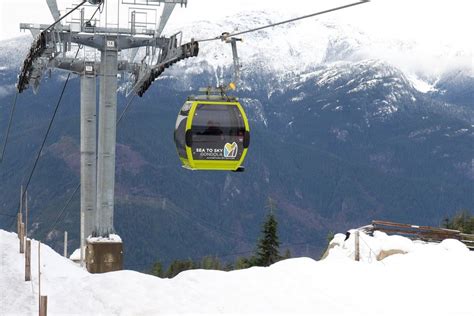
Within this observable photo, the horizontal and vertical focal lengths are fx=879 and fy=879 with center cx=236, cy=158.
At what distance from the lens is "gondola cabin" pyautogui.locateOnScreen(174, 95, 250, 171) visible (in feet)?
80.4

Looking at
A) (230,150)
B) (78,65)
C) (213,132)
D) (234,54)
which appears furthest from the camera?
(78,65)

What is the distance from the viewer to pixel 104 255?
3089cm

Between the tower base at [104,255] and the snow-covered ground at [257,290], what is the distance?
12.5 ft

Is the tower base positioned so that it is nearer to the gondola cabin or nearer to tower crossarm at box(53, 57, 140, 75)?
tower crossarm at box(53, 57, 140, 75)

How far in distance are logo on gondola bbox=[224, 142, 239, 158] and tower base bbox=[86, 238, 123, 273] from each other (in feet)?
25.1

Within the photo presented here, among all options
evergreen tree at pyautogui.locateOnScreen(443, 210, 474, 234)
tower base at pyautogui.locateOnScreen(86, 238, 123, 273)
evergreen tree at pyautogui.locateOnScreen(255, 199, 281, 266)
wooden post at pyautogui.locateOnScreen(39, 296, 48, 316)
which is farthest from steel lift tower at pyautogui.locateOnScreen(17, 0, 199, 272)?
evergreen tree at pyautogui.locateOnScreen(443, 210, 474, 234)

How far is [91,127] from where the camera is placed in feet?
114

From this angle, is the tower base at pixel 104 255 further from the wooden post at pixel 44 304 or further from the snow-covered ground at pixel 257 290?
the wooden post at pixel 44 304

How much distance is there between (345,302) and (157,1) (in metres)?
15.0

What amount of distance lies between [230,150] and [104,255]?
27.3 ft

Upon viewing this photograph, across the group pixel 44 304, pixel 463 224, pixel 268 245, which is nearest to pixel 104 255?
pixel 44 304

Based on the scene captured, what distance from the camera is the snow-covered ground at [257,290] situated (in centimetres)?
1972

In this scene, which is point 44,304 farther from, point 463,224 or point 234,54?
point 463,224

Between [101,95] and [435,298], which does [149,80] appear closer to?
[101,95]
